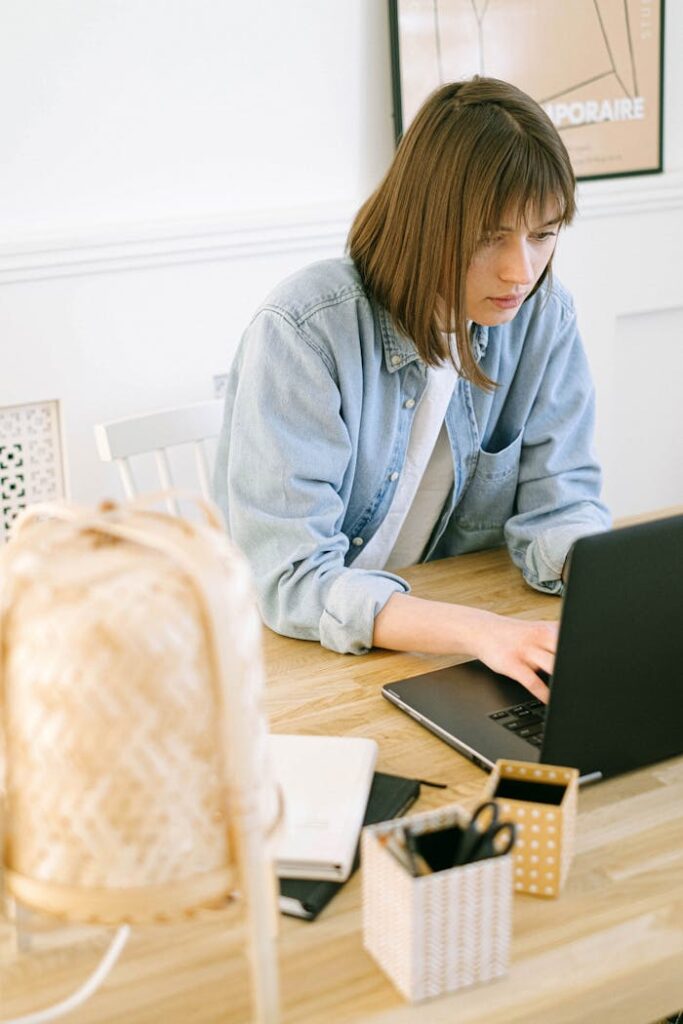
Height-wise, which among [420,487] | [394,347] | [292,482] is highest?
[394,347]

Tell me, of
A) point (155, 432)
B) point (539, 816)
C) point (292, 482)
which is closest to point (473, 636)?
point (292, 482)

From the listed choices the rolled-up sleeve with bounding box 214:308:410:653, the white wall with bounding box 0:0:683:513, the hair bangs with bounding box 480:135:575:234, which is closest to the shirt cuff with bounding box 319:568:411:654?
the rolled-up sleeve with bounding box 214:308:410:653

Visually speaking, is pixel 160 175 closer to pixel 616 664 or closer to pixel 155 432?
pixel 155 432

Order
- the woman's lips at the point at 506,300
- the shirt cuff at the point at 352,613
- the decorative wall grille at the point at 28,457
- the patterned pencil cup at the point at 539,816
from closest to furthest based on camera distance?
the patterned pencil cup at the point at 539,816 < the shirt cuff at the point at 352,613 < the woman's lips at the point at 506,300 < the decorative wall grille at the point at 28,457

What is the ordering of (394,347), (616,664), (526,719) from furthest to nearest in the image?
(394,347) < (526,719) < (616,664)

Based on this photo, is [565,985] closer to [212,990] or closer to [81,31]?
[212,990]

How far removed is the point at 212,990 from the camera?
846 millimetres

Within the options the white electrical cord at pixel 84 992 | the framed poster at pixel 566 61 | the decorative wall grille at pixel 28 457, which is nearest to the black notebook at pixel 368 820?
the white electrical cord at pixel 84 992

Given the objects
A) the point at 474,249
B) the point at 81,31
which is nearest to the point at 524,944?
the point at 474,249

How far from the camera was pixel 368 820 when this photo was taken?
3.35ft

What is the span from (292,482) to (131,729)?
758 millimetres

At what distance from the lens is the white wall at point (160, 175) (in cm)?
221

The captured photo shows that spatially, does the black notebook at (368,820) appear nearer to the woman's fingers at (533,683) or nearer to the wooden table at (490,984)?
the wooden table at (490,984)

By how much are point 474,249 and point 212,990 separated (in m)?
0.94
